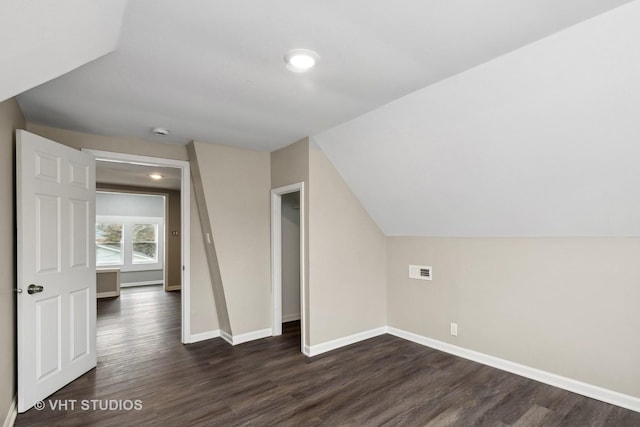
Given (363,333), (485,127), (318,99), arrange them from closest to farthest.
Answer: (485,127), (318,99), (363,333)

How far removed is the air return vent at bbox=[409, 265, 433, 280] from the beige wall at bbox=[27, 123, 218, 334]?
8.25 feet

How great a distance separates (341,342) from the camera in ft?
12.8

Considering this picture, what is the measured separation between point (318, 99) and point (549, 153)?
1745 millimetres

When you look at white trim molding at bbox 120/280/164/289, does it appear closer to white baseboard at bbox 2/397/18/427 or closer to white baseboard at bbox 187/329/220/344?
white baseboard at bbox 187/329/220/344

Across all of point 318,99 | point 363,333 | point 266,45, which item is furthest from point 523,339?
point 266,45

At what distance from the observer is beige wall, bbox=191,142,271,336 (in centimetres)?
396

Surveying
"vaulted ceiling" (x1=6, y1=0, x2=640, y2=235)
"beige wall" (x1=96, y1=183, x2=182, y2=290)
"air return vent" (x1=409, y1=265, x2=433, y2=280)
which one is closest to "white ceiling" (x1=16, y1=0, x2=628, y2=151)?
"vaulted ceiling" (x1=6, y1=0, x2=640, y2=235)

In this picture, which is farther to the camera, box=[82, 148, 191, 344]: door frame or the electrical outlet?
box=[82, 148, 191, 344]: door frame

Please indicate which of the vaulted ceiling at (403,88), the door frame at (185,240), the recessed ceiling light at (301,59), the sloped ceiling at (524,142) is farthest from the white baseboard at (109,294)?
the recessed ceiling light at (301,59)

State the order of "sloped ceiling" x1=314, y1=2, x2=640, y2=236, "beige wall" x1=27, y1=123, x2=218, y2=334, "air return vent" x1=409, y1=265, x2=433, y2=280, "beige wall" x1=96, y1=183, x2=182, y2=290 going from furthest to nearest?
1. "beige wall" x1=96, y1=183, x2=182, y2=290
2. "air return vent" x1=409, y1=265, x2=433, y2=280
3. "beige wall" x1=27, y1=123, x2=218, y2=334
4. "sloped ceiling" x1=314, y1=2, x2=640, y2=236

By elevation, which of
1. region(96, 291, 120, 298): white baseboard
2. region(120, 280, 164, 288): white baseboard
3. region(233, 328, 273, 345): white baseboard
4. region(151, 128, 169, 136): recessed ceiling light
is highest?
region(151, 128, 169, 136): recessed ceiling light

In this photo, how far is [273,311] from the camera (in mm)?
4344

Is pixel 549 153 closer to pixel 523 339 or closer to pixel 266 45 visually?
pixel 523 339

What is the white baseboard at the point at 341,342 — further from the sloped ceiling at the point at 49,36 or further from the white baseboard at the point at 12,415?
the sloped ceiling at the point at 49,36
